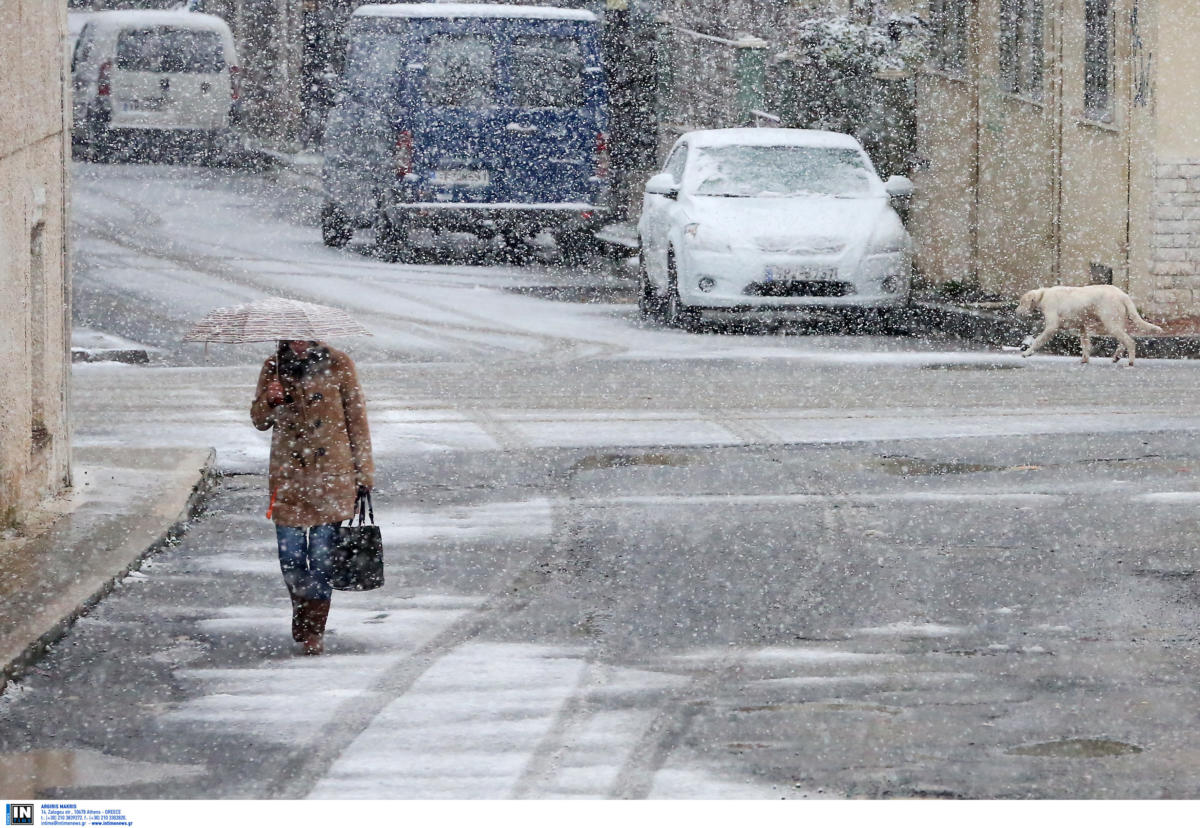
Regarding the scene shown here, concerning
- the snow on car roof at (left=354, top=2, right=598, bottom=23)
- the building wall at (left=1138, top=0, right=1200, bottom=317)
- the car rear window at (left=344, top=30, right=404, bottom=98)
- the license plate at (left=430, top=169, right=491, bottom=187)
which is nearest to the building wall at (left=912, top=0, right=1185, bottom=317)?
the building wall at (left=1138, top=0, right=1200, bottom=317)

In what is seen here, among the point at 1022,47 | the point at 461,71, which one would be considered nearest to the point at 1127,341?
the point at 1022,47

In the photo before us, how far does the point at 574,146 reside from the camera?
2353cm

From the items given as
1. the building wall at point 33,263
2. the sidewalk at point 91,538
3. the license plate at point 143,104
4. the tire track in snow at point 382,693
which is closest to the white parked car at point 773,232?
the sidewalk at point 91,538

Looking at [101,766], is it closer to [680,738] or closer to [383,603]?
[680,738]

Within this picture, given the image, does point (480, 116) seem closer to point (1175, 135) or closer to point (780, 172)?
point (780, 172)

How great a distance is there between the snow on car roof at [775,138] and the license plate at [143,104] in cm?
1322

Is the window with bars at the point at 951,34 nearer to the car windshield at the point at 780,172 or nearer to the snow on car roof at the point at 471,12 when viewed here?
the snow on car roof at the point at 471,12

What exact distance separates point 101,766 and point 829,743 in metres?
1.93

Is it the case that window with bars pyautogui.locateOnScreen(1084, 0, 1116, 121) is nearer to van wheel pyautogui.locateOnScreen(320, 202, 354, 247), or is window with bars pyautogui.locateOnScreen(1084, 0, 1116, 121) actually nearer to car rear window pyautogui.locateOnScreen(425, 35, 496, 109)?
car rear window pyautogui.locateOnScreen(425, 35, 496, 109)

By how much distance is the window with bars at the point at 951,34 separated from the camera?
24.3m

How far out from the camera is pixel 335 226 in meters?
25.0

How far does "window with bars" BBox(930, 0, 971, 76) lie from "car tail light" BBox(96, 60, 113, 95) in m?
11.0

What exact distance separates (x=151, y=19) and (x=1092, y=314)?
1803cm
